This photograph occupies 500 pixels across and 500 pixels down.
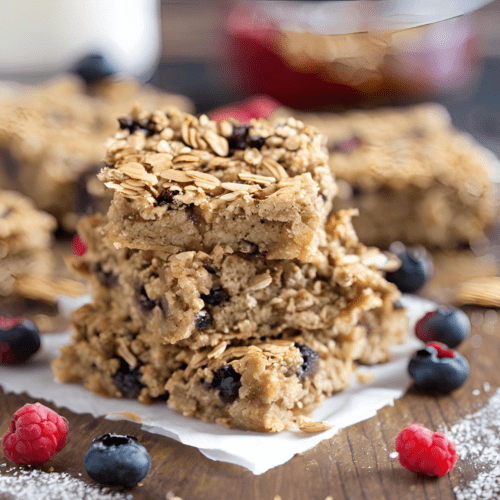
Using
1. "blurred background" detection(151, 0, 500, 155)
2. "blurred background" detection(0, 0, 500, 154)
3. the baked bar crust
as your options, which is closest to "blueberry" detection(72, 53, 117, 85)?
"blurred background" detection(0, 0, 500, 154)

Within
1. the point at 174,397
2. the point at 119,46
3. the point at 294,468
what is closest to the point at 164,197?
the point at 174,397

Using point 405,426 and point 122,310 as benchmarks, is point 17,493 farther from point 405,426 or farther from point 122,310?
point 405,426

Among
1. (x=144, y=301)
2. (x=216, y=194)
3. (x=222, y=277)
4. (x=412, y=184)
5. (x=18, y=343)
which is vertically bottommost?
(x=18, y=343)

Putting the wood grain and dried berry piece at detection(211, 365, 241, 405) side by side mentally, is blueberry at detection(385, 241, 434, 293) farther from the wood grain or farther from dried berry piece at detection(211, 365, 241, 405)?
dried berry piece at detection(211, 365, 241, 405)

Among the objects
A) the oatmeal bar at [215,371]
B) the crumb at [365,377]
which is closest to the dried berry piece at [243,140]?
the oatmeal bar at [215,371]

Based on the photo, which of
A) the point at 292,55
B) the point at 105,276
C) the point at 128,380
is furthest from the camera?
the point at 292,55

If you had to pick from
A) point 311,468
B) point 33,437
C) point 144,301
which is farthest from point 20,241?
point 311,468

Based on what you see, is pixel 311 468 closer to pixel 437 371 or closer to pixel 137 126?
pixel 437 371

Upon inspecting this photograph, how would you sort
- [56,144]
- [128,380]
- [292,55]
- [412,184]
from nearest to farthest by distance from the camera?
[128,380] < [412,184] < [56,144] < [292,55]
